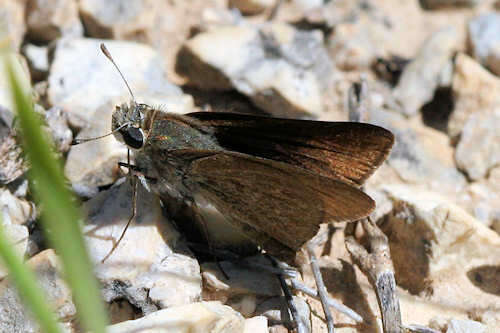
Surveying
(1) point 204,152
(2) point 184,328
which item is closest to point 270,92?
(1) point 204,152

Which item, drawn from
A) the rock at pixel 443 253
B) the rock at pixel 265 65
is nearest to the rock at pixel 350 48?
the rock at pixel 265 65

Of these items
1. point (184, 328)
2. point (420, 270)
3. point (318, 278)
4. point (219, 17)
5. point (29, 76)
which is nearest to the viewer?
point (184, 328)

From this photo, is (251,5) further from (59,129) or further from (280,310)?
(280,310)

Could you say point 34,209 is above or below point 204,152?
below

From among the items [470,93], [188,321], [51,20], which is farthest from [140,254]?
[470,93]

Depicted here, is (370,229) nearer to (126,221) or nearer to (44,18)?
(126,221)

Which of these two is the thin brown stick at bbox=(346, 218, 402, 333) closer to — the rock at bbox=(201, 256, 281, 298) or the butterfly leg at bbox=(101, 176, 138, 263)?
the rock at bbox=(201, 256, 281, 298)
